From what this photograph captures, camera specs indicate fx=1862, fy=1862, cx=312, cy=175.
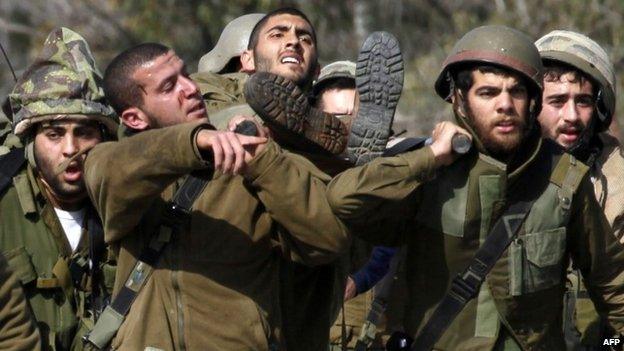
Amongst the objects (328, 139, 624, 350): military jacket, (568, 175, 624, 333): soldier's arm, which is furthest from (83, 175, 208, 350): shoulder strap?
(568, 175, 624, 333): soldier's arm

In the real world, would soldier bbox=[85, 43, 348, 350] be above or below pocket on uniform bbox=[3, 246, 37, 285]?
above

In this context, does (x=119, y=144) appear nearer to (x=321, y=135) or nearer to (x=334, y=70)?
(x=321, y=135)

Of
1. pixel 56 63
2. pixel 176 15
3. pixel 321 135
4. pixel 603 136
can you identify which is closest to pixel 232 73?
pixel 56 63

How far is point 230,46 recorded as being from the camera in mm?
10734

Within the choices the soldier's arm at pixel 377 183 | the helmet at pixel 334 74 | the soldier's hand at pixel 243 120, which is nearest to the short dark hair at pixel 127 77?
the soldier's hand at pixel 243 120

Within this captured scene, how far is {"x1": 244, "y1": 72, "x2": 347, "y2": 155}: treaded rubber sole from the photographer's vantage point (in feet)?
24.0

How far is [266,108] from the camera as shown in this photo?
732cm


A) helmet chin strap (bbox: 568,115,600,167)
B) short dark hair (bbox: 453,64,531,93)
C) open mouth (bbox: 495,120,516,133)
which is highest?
short dark hair (bbox: 453,64,531,93)

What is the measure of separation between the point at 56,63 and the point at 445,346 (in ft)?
8.25

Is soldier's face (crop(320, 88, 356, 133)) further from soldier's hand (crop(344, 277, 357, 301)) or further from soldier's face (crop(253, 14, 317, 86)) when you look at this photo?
soldier's face (crop(253, 14, 317, 86))

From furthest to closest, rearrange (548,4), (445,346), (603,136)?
(548,4), (603,136), (445,346)

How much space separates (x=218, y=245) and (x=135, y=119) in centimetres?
74

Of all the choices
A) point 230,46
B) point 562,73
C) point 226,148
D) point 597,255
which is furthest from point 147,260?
point 230,46

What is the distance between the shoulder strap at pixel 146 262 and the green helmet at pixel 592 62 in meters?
2.88
